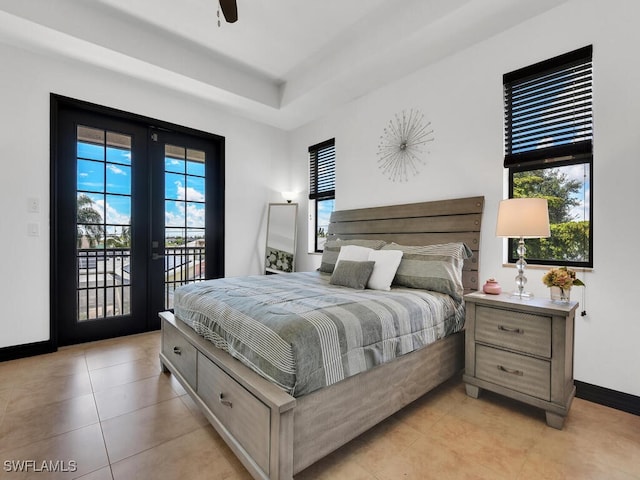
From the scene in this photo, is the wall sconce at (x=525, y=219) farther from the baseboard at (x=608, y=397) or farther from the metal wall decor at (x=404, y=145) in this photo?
the metal wall decor at (x=404, y=145)

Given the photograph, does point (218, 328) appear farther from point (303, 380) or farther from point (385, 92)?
point (385, 92)

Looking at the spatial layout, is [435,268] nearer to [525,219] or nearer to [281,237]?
[525,219]

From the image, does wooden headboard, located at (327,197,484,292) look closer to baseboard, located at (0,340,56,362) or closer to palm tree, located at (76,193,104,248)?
palm tree, located at (76,193,104,248)

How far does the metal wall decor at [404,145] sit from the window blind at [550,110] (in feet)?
2.46

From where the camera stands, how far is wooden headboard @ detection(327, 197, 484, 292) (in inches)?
105

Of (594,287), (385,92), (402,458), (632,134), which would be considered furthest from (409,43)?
(402,458)

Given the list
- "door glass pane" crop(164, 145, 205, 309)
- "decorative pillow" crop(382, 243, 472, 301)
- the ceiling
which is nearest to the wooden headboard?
"decorative pillow" crop(382, 243, 472, 301)

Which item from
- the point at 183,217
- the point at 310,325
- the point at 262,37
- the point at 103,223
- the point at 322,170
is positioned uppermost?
the point at 262,37

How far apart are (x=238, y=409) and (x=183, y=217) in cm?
305

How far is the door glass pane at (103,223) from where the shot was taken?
324 cm

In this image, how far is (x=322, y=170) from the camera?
4.46m

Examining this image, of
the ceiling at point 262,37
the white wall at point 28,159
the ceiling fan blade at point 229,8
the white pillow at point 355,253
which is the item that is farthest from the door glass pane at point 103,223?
the white pillow at point 355,253

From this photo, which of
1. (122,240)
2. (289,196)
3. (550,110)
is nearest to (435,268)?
(550,110)

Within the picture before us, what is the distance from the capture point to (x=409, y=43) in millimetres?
2701
